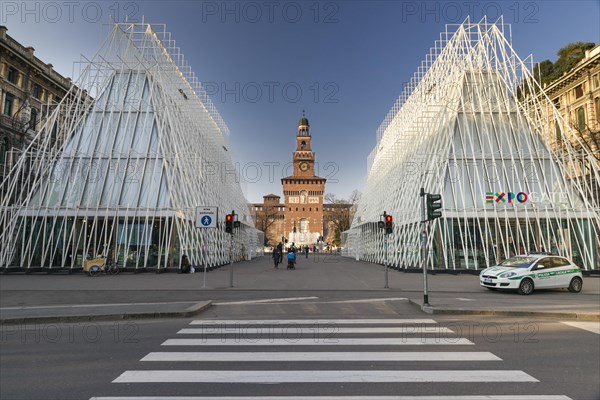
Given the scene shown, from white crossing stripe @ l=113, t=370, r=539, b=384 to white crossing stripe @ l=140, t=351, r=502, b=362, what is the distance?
629 millimetres

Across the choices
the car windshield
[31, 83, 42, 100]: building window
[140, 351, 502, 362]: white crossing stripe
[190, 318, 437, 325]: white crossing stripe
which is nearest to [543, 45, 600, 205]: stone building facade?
the car windshield

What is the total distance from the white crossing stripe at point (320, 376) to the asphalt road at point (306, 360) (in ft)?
0.05

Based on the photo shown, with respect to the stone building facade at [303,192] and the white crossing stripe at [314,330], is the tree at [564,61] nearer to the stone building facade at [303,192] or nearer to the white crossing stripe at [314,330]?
the white crossing stripe at [314,330]

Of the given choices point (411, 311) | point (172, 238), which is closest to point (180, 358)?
point (411, 311)

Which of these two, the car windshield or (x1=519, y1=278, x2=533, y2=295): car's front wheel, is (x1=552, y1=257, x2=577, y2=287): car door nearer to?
the car windshield

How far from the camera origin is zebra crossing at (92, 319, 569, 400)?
18.2 feet

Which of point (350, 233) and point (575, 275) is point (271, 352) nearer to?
point (575, 275)

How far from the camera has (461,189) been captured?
2755cm

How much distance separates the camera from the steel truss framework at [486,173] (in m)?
26.0

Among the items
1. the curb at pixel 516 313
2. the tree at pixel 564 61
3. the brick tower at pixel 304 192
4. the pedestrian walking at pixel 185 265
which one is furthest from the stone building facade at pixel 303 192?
the curb at pixel 516 313

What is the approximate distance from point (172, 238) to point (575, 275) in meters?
22.3

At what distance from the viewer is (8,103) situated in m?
40.5

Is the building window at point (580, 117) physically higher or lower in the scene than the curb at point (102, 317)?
higher

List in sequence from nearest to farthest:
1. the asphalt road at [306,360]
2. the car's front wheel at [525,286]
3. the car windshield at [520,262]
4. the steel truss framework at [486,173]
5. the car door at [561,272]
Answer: the asphalt road at [306,360]
the car's front wheel at [525,286]
the car windshield at [520,262]
the car door at [561,272]
the steel truss framework at [486,173]
